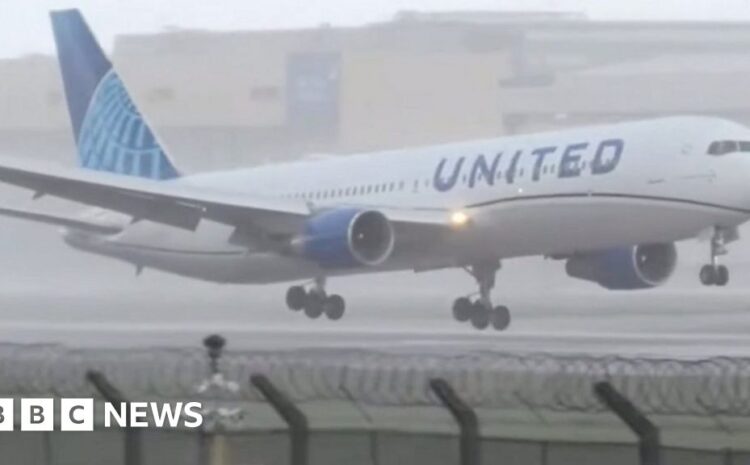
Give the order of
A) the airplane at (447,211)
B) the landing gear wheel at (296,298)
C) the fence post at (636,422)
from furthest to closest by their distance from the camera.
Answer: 1. the landing gear wheel at (296,298)
2. the airplane at (447,211)
3. the fence post at (636,422)

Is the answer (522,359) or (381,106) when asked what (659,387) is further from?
(381,106)

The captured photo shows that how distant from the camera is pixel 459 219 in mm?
30688

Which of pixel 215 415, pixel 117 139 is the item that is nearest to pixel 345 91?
pixel 117 139

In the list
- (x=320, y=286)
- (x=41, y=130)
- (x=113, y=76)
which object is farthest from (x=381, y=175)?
(x=41, y=130)

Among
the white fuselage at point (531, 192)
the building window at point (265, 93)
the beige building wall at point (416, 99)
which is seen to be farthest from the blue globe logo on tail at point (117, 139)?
the building window at point (265, 93)

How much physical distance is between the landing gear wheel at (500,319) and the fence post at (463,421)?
65.3 feet

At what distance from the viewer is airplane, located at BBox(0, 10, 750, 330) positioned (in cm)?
2903

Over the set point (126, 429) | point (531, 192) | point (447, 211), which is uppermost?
point (531, 192)

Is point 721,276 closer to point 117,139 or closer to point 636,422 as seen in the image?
point 117,139

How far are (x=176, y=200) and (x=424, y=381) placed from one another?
18.2m

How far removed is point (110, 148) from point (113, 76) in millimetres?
1499

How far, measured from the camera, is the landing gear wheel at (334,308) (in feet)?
106

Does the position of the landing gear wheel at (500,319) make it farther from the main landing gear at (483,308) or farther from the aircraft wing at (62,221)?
the aircraft wing at (62,221)

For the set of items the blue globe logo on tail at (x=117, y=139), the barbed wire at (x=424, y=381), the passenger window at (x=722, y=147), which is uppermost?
the blue globe logo on tail at (x=117, y=139)
